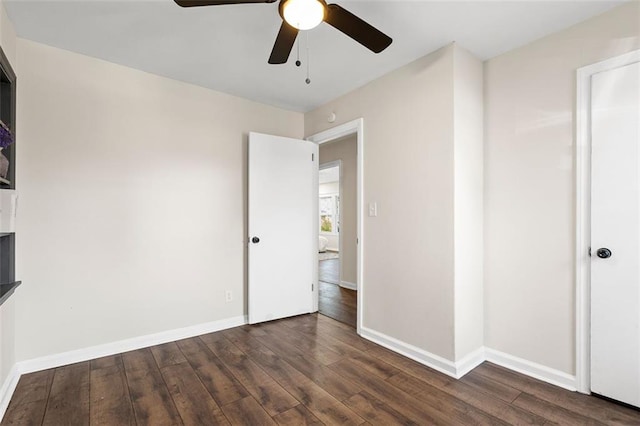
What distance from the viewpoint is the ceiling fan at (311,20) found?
4.68 ft

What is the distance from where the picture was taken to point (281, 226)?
11.4ft

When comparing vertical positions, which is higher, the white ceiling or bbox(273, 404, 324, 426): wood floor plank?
the white ceiling

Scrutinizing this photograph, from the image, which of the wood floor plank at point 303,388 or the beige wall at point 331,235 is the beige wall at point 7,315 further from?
the beige wall at point 331,235

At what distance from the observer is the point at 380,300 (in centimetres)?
284

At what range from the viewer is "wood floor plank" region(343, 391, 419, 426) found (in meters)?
1.76

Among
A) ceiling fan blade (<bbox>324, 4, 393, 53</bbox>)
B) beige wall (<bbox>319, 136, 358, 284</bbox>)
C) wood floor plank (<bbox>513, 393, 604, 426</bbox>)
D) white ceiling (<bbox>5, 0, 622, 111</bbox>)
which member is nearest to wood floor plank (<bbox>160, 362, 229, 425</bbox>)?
wood floor plank (<bbox>513, 393, 604, 426</bbox>)

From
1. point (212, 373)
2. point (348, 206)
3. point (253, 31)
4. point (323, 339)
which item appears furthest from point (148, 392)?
point (348, 206)

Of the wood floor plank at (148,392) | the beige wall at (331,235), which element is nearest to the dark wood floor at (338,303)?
the wood floor plank at (148,392)

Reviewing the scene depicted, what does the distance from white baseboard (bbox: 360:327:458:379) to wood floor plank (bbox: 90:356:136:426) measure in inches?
74.7

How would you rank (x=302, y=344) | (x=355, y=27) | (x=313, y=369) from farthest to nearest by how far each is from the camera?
(x=302, y=344)
(x=313, y=369)
(x=355, y=27)

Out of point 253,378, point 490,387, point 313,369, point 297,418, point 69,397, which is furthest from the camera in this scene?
point 313,369

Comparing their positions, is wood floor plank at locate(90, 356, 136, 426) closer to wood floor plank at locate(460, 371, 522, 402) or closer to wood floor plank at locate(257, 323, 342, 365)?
wood floor plank at locate(257, 323, 342, 365)

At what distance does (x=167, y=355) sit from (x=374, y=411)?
1760 mm

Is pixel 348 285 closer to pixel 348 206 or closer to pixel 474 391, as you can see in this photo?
pixel 348 206
